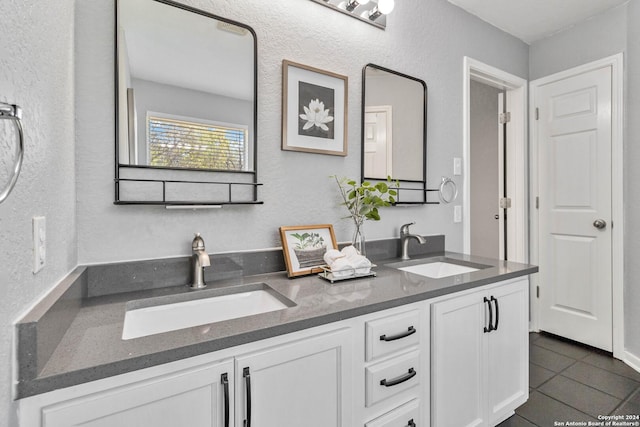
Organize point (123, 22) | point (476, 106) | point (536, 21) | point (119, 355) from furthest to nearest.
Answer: point (476, 106) → point (536, 21) → point (123, 22) → point (119, 355)

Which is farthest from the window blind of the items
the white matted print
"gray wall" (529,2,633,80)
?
"gray wall" (529,2,633,80)

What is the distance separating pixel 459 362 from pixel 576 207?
197 centimetres

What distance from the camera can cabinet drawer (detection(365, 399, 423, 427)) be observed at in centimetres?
115

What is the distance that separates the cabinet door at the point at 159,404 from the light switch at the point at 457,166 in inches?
77.4

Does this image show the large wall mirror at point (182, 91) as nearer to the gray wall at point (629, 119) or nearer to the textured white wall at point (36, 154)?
the textured white wall at point (36, 154)

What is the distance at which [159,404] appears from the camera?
765mm

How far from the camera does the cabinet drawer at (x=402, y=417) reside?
3.76 feet

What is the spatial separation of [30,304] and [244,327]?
463mm

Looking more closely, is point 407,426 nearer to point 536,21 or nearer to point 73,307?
point 73,307

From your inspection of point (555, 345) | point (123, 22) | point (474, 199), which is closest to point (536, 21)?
point (474, 199)

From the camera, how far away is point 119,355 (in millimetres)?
727

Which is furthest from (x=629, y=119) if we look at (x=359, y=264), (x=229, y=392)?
(x=229, y=392)

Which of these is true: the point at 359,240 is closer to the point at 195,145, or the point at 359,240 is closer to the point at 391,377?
the point at 391,377

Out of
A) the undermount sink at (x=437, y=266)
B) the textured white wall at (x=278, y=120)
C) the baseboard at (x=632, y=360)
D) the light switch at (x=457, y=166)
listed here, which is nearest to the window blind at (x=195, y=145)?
the textured white wall at (x=278, y=120)
